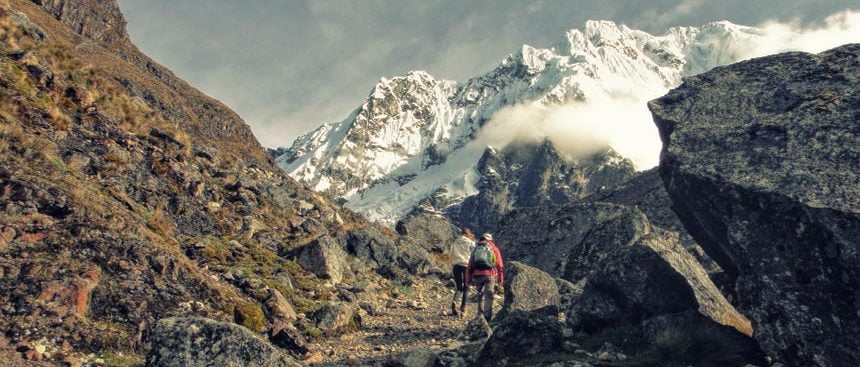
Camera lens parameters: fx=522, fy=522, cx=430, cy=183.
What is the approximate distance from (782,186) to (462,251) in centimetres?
974

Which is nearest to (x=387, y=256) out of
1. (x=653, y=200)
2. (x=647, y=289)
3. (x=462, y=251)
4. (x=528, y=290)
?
(x=462, y=251)

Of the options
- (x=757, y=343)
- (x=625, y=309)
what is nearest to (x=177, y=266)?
(x=625, y=309)

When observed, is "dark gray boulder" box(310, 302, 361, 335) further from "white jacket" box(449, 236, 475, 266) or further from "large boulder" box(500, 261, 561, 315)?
"white jacket" box(449, 236, 475, 266)

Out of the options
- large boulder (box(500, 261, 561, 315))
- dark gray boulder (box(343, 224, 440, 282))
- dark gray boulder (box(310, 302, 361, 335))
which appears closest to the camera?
dark gray boulder (box(310, 302, 361, 335))

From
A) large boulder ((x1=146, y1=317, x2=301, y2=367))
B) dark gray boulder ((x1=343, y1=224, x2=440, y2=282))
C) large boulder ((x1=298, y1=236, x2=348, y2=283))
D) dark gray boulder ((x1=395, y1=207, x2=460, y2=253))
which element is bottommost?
large boulder ((x1=146, y1=317, x2=301, y2=367))

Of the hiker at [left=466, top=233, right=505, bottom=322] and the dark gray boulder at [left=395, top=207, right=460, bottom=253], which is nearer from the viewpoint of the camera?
the hiker at [left=466, top=233, right=505, bottom=322]

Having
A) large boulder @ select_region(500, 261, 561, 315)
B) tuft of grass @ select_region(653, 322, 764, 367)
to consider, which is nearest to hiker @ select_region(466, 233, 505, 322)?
large boulder @ select_region(500, 261, 561, 315)

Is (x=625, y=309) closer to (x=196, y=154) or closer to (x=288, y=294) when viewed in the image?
(x=288, y=294)

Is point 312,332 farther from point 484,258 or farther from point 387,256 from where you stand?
point 387,256

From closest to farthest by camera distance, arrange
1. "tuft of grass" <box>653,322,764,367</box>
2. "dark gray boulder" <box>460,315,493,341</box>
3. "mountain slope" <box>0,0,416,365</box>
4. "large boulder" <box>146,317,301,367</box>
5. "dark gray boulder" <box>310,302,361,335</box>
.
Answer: "large boulder" <box>146,317,301,367</box> < "tuft of grass" <box>653,322,764,367</box> < "mountain slope" <box>0,0,416,365</box> < "dark gray boulder" <box>460,315,493,341</box> < "dark gray boulder" <box>310,302,361,335</box>

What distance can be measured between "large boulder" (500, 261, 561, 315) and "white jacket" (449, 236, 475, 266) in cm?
144

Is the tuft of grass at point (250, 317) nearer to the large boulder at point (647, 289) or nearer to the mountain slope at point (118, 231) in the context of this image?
the mountain slope at point (118, 231)

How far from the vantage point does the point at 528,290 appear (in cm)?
1380

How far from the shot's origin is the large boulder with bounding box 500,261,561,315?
1346 centimetres
